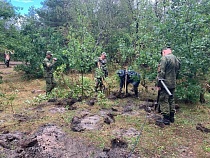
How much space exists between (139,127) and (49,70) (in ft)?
12.7

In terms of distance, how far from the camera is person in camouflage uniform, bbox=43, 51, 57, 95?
784 cm

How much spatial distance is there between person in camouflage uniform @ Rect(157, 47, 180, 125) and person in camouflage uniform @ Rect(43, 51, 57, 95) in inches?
145

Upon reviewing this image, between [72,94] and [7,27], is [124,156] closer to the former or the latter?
[72,94]

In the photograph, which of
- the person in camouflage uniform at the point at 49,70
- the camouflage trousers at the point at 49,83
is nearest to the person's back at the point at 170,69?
the person in camouflage uniform at the point at 49,70

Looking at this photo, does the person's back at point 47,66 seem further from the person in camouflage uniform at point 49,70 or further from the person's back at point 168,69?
the person's back at point 168,69

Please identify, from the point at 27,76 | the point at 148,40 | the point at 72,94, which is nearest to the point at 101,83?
the point at 72,94

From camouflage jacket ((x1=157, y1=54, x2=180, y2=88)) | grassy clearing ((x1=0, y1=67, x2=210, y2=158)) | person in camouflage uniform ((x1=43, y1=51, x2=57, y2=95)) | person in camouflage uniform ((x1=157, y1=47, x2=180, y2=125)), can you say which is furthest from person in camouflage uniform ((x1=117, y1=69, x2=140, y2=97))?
person in camouflage uniform ((x1=43, y1=51, x2=57, y2=95))

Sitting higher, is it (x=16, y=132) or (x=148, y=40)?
(x=148, y=40)

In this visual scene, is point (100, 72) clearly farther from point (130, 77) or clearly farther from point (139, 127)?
point (139, 127)

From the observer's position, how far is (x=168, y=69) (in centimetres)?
559

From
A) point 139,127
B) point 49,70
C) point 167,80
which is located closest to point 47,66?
point 49,70

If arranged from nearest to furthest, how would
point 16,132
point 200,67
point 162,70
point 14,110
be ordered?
point 16,132, point 162,70, point 200,67, point 14,110

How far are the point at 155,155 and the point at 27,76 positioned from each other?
10.3m

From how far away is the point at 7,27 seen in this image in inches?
469
